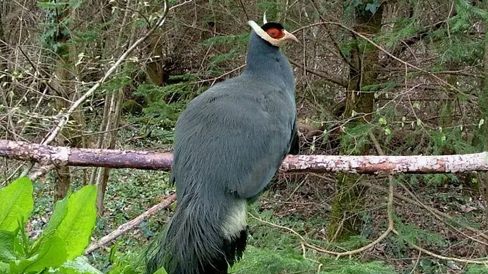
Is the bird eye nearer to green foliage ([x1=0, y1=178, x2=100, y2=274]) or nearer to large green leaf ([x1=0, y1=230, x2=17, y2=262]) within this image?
green foliage ([x1=0, y1=178, x2=100, y2=274])

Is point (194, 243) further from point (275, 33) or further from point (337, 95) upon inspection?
point (337, 95)

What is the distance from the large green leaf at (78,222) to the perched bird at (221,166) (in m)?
0.88

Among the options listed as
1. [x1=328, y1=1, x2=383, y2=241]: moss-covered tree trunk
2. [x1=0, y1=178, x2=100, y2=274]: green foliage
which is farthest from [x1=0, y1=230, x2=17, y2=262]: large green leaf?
[x1=328, y1=1, x2=383, y2=241]: moss-covered tree trunk

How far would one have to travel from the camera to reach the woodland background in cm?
408

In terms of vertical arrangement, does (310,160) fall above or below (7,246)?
below

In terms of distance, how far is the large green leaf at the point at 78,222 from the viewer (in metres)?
1.06

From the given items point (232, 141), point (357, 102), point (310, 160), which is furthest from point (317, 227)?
point (232, 141)

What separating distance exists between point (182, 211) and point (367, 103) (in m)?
3.12

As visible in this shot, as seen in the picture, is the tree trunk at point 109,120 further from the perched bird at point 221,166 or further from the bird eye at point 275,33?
the perched bird at point 221,166

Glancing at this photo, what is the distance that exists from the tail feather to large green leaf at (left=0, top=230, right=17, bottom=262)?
40.1 inches

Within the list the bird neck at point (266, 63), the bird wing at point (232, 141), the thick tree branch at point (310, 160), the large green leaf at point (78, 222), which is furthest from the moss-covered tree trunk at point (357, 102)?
the large green leaf at point (78, 222)

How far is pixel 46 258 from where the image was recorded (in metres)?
0.92

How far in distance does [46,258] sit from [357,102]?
426cm

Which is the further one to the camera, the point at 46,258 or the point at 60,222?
the point at 60,222
